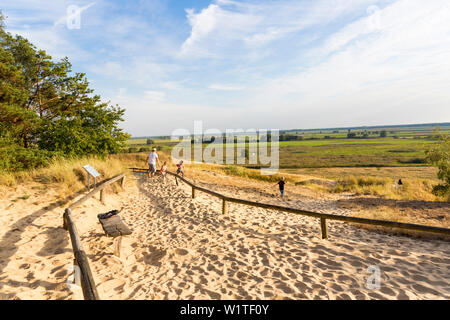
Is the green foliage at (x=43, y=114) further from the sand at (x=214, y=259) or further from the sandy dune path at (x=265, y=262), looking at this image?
the sandy dune path at (x=265, y=262)

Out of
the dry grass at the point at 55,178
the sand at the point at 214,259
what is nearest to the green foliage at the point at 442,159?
the sand at the point at 214,259

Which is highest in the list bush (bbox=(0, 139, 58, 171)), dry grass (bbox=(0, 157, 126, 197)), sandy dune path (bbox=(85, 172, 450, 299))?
bush (bbox=(0, 139, 58, 171))

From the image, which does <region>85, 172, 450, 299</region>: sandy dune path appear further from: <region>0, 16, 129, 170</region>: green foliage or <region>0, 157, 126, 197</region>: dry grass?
<region>0, 16, 129, 170</region>: green foliage

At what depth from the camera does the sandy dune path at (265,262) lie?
3.70 meters

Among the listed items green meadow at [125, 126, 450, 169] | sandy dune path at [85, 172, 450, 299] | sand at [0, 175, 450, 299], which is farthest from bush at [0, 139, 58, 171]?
green meadow at [125, 126, 450, 169]

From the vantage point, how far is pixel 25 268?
427 centimetres

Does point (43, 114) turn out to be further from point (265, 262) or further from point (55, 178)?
point (265, 262)

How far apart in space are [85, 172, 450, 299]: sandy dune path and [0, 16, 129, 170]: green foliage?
8223 millimetres

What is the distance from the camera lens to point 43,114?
14828mm

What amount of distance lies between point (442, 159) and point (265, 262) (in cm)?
1690

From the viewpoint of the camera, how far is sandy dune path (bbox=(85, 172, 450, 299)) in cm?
370

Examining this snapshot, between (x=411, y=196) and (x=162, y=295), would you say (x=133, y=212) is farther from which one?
(x=411, y=196)

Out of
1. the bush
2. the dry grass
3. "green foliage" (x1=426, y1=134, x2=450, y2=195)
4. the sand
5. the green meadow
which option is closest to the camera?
the sand

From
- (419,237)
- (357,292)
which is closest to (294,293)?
(357,292)
